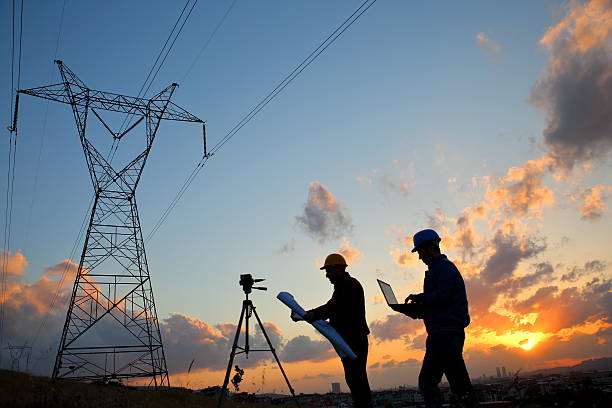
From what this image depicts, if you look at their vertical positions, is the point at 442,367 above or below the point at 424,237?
below

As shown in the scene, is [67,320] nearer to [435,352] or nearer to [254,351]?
[254,351]

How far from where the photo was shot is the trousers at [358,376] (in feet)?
22.2

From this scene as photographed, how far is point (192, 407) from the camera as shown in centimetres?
893

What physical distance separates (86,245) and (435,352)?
21.0 metres

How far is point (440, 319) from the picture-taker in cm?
568

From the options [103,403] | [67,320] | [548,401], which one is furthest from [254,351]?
[67,320]

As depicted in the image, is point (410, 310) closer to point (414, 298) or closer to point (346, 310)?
point (414, 298)

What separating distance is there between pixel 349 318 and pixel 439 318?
1.73m

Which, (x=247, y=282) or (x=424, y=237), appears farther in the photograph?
(x=247, y=282)

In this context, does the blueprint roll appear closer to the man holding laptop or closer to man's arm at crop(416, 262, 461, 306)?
the man holding laptop

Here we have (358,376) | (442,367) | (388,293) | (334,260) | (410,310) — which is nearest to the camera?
(442,367)

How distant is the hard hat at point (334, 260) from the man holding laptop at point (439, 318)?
164 cm

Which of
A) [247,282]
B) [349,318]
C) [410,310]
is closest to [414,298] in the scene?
[410,310]

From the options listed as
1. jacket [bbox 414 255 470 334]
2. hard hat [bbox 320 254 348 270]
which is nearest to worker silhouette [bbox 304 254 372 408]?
hard hat [bbox 320 254 348 270]
